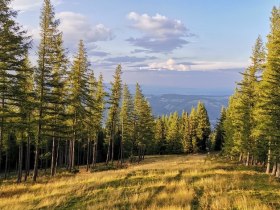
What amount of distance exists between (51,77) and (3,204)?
16.4 metres

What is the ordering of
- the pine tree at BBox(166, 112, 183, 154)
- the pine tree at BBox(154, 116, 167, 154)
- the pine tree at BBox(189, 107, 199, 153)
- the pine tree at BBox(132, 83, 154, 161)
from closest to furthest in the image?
the pine tree at BBox(132, 83, 154, 161)
the pine tree at BBox(189, 107, 199, 153)
the pine tree at BBox(166, 112, 183, 154)
the pine tree at BBox(154, 116, 167, 154)

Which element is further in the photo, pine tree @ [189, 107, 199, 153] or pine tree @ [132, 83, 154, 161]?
pine tree @ [189, 107, 199, 153]

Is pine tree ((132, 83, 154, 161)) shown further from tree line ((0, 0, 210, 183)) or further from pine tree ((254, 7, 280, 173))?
pine tree ((254, 7, 280, 173))

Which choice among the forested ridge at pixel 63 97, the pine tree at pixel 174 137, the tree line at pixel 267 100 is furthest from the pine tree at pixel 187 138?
the tree line at pixel 267 100

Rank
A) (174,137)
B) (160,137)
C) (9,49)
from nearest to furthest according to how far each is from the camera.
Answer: (9,49) → (174,137) → (160,137)

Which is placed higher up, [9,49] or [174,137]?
[9,49]

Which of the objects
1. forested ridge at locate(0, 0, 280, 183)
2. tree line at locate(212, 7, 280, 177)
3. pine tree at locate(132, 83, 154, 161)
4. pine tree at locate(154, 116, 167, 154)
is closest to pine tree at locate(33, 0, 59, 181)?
forested ridge at locate(0, 0, 280, 183)

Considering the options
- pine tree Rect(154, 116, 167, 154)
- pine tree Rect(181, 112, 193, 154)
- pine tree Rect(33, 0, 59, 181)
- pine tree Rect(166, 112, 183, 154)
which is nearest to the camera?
pine tree Rect(33, 0, 59, 181)

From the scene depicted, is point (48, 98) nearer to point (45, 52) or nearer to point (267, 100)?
point (45, 52)

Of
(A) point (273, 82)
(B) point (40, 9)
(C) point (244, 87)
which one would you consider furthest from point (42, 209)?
(C) point (244, 87)

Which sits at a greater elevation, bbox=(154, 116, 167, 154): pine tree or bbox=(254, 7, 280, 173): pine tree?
bbox=(254, 7, 280, 173): pine tree

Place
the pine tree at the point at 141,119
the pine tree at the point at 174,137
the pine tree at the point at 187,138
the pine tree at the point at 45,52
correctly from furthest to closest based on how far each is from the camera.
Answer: the pine tree at the point at 174,137, the pine tree at the point at 187,138, the pine tree at the point at 141,119, the pine tree at the point at 45,52

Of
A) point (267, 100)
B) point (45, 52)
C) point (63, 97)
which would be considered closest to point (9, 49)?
point (45, 52)

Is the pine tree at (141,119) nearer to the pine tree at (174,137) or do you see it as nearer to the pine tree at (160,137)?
the pine tree at (174,137)
